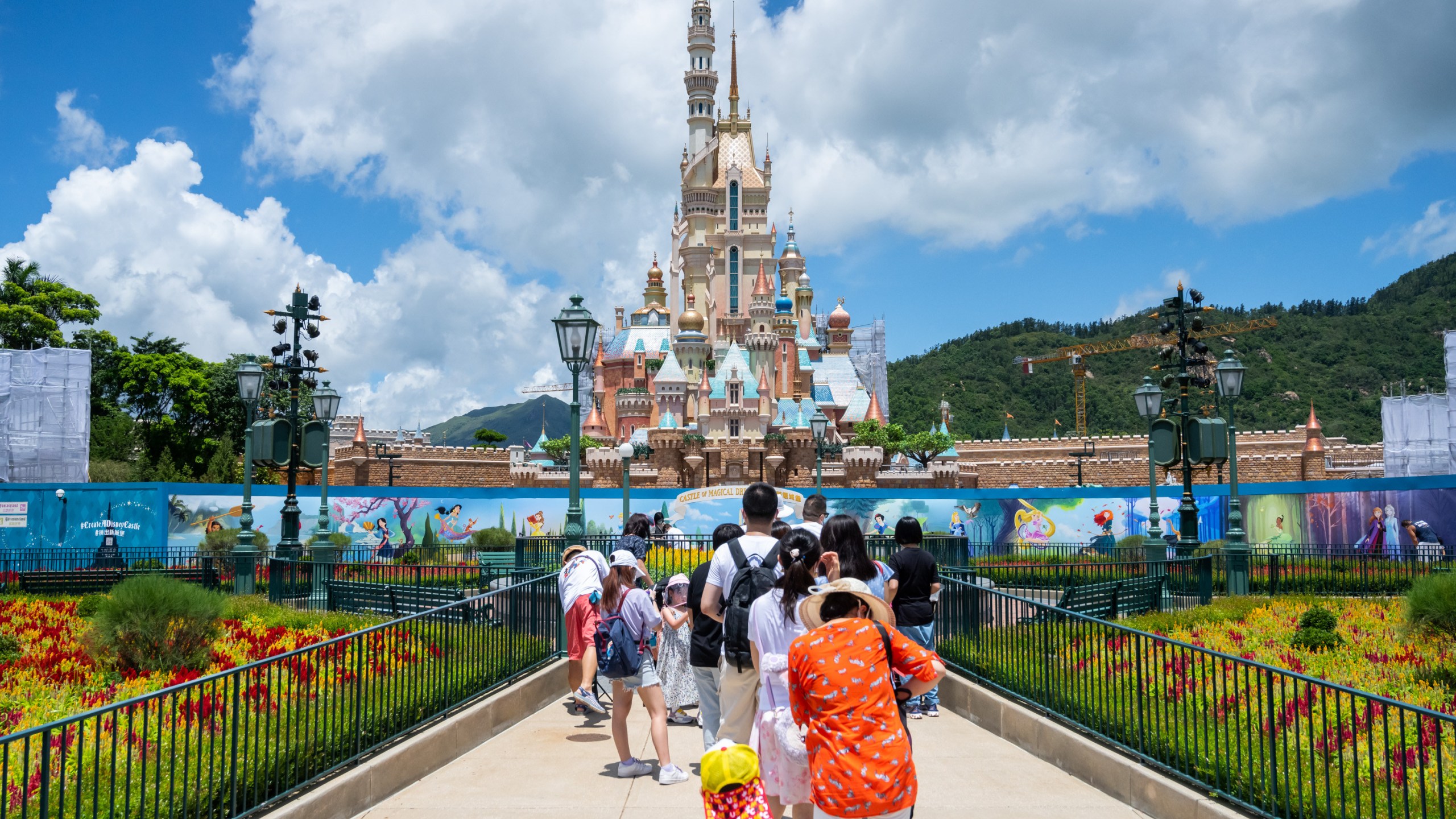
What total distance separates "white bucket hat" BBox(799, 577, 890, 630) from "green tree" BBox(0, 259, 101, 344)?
54.4 metres

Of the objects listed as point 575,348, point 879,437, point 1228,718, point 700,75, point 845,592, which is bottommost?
point 1228,718

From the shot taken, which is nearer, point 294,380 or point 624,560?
point 624,560

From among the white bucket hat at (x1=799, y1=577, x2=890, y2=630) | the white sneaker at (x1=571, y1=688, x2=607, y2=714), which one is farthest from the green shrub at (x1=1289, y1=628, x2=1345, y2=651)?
the white bucket hat at (x1=799, y1=577, x2=890, y2=630)

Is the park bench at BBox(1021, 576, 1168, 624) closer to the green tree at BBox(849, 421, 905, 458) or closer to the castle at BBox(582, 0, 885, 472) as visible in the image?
the castle at BBox(582, 0, 885, 472)

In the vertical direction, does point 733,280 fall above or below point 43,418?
above

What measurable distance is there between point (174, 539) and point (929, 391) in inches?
3824

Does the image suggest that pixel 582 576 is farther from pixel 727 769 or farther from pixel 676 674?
pixel 727 769

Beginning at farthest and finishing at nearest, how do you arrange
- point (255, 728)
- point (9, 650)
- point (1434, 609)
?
point (9, 650)
point (1434, 609)
point (255, 728)

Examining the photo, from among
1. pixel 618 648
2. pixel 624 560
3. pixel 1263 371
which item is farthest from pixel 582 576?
pixel 1263 371

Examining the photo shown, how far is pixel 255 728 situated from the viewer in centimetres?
593

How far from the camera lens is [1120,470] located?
181ft

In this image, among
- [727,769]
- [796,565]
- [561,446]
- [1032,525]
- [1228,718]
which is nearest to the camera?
[727,769]

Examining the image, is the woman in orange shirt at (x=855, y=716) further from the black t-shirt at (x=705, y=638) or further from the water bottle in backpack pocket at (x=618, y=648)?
the water bottle in backpack pocket at (x=618, y=648)

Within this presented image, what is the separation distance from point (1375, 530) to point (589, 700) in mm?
22460
